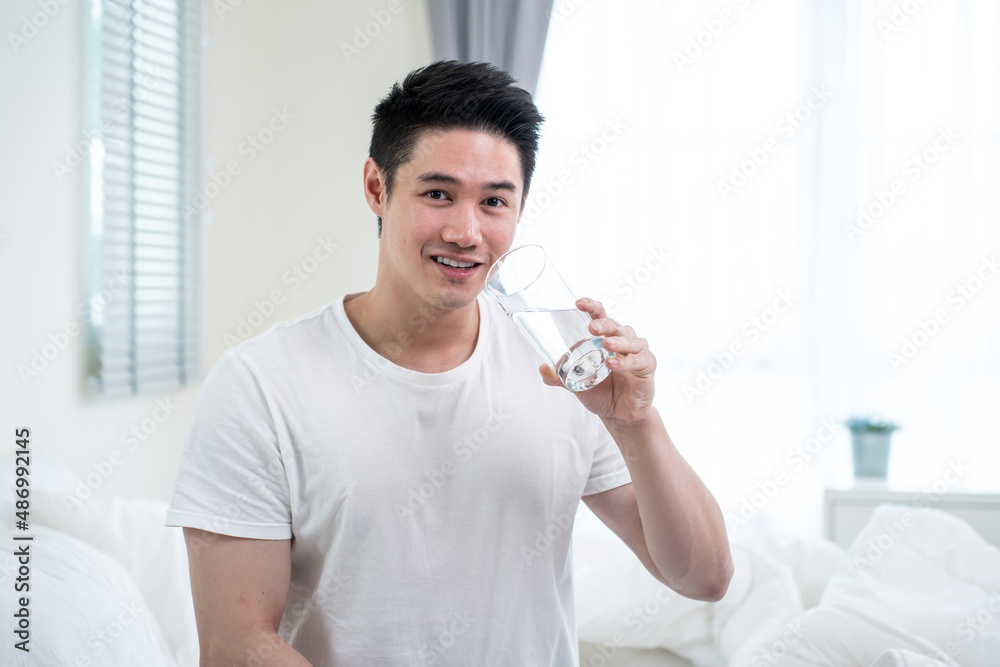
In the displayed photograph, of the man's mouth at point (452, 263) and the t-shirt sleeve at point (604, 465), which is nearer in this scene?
the man's mouth at point (452, 263)

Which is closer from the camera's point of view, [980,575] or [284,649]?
[284,649]

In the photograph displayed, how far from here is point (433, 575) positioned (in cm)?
114

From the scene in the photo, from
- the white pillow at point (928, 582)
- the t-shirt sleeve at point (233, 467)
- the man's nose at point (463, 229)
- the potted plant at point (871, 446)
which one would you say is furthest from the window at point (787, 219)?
the t-shirt sleeve at point (233, 467)

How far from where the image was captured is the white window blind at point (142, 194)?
221 cm

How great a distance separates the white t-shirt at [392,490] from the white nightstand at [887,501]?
6.44ft


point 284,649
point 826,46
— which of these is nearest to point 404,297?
point 284,649

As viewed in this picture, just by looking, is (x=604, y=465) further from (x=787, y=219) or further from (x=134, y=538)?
(x=787, y=219)

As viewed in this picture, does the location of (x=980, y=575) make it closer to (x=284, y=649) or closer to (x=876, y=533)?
(x=876, y=533)

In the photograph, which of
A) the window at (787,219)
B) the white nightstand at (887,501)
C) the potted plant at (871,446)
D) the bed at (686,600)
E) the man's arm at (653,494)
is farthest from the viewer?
the window at (787,219)

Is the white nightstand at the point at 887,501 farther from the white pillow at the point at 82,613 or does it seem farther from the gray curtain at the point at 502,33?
the white pillow at the point at 82,613

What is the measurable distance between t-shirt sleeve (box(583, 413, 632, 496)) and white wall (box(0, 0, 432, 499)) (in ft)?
4.60

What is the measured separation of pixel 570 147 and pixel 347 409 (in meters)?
2.45

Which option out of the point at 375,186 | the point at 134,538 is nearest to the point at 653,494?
the point at 375,186

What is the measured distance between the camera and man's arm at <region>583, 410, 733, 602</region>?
110cm
